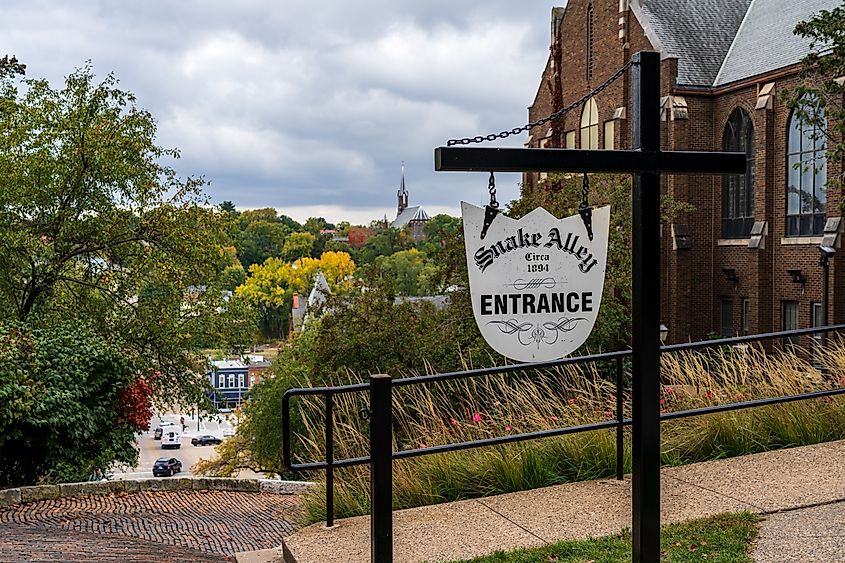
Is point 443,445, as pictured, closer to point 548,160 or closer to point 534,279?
point 534,279

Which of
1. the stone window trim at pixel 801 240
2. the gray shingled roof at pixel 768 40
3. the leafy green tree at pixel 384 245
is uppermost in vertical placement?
the gray shingled roof at pixel 768 40

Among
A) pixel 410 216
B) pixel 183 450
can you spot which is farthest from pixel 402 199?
pixel 183 450

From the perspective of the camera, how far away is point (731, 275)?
31.0m

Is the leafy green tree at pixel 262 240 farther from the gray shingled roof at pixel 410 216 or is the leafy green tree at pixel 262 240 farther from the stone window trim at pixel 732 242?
the stone window trim at pixel 732 242

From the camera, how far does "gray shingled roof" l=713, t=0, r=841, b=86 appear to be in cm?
2855

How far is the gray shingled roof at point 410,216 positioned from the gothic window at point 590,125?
4514 inches

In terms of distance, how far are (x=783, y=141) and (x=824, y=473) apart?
24866mm

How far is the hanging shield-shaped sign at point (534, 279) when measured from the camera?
4316mm

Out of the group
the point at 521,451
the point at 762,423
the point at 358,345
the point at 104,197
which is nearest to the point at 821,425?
the point at 762,423

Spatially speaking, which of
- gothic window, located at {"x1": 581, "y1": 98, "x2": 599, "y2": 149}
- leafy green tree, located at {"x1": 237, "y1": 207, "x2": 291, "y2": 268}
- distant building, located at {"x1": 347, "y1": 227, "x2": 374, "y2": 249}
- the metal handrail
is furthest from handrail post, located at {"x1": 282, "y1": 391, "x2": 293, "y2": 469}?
distant building, located at {"x1": 347, "y1": 227, "x2": 374, "y2": 249}

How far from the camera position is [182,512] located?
977 centimetres

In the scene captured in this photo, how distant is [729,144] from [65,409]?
26.2 metres

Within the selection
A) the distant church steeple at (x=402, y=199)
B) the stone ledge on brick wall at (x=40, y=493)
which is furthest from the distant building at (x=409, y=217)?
the stone ledge on brick wall at (x=40, y=493)

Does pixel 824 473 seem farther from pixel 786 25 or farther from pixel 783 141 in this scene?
pixel 786 25
